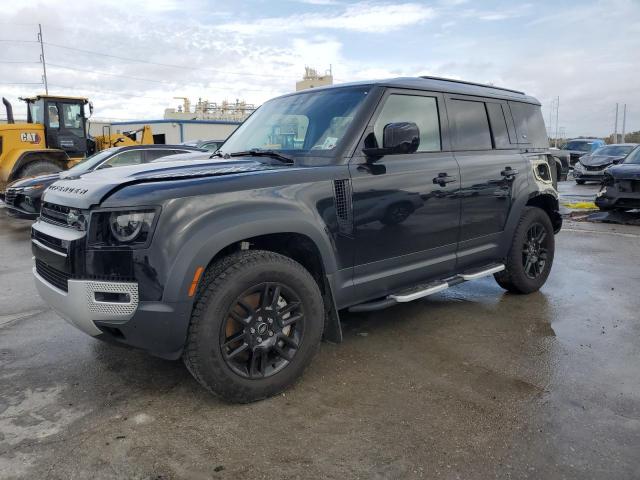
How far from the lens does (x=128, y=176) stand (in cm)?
313

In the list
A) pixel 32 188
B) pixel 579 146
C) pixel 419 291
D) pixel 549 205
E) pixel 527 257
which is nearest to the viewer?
pixel 419 291

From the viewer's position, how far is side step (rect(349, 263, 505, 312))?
369cm

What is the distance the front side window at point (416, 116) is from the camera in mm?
3820

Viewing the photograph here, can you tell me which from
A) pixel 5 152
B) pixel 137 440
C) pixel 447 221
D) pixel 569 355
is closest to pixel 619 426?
pixel 569 355

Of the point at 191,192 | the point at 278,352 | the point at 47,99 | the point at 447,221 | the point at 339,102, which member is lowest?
the point at 278,352

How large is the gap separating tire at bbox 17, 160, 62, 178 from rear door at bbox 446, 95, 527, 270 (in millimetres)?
11525

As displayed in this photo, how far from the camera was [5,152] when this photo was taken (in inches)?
517

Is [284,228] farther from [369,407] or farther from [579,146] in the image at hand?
[579,146]

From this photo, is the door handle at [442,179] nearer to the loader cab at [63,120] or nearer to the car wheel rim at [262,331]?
the car wheel rim at [262,331]

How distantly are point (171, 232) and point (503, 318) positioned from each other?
324cm

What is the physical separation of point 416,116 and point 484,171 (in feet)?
2.84

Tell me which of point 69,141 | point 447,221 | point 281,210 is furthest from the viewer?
point 69,141

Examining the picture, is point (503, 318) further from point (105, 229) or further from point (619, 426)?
point (105, 229)

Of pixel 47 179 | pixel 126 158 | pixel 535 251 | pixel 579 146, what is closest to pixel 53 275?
pixel 535 251
